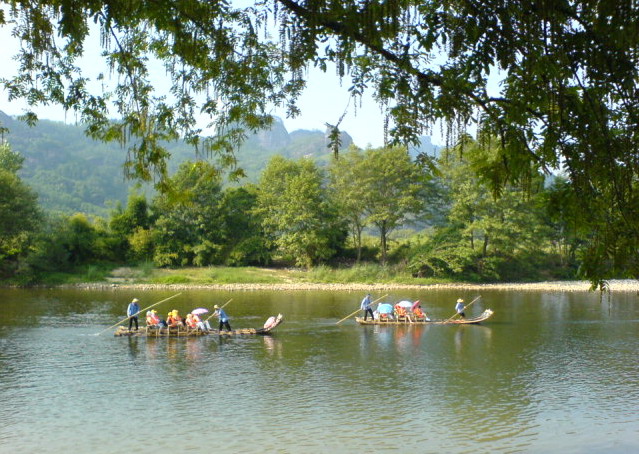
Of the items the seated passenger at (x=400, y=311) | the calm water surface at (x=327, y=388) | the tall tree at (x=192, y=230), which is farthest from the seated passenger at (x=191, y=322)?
the tall tree at (x=192, y=230)

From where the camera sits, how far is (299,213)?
2272 inches

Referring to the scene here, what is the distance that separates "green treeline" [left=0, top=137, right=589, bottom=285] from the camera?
173 ft

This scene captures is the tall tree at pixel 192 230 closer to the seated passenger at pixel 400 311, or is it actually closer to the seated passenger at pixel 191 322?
the seated passenger at pixel 400 311

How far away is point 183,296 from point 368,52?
37.8 m

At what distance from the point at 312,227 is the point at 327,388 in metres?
40.2

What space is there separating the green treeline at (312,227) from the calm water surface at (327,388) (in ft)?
Result: 77.7

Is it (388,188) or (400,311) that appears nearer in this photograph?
(400,311)

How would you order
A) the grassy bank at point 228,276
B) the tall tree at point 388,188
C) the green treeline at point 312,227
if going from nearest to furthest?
the grassy bank at point 228,276, the green treeline at point 312,227, the tall tree at point 388,188

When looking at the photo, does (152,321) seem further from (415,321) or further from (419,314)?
(419,314)

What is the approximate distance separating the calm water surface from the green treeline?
23698 mm

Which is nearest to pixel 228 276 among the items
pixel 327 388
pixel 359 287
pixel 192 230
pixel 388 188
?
pixel 192 230

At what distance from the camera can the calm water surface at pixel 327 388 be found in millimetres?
13055

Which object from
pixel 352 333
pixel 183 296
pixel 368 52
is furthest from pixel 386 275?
pixel 368 52

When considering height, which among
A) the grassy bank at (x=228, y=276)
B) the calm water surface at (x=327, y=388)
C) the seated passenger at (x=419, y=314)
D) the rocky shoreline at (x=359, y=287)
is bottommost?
the calm water surface at (x=327, y=388)
